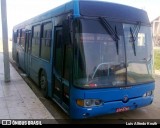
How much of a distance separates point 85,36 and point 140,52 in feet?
5.27

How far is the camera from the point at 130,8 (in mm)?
6230

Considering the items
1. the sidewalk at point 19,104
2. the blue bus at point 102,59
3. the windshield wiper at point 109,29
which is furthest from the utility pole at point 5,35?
the windshield wiper at point 109,29

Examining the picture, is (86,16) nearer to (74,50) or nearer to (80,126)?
(74,50)

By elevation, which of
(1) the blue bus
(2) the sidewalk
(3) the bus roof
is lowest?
(2) the sidewalk

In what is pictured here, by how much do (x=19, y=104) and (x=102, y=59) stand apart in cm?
296

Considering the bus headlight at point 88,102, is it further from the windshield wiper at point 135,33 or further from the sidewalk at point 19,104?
the windshield wiper at point 135,33

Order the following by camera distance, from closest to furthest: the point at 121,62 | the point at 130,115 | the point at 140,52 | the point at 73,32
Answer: the point at 73,32, the point at 121,62, the point at 140,52, the point at 130,115

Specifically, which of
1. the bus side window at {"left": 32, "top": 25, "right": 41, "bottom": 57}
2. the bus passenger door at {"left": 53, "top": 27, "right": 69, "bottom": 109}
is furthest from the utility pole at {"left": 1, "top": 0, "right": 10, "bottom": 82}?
the bus passenger door at {"left": 53, "top": 27, "right": 69, "bottom": 109}

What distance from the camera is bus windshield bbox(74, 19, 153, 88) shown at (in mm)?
5316

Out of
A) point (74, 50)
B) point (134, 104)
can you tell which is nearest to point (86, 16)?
point (74, 50)

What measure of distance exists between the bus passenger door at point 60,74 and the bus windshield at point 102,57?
722mm

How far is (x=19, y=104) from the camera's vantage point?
7.02m

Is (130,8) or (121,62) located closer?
(121,62)

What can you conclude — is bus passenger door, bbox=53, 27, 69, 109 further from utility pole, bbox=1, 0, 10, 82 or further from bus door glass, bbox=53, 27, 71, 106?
utility pole, bbox=1, 0, 10, 82
